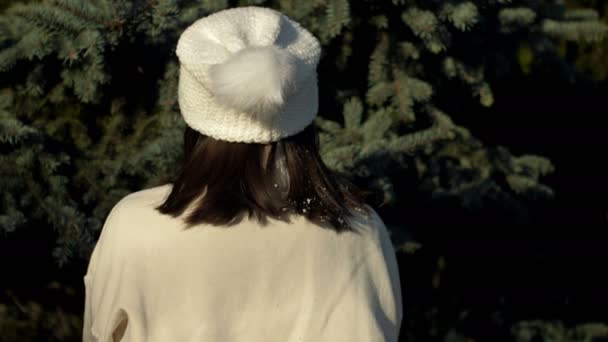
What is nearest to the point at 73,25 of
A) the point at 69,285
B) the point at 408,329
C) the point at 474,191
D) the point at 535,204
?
the point at 69,285

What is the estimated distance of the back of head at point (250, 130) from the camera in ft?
Result: 6.56

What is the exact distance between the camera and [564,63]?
4.29m

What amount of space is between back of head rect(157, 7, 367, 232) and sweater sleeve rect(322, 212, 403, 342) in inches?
4.8

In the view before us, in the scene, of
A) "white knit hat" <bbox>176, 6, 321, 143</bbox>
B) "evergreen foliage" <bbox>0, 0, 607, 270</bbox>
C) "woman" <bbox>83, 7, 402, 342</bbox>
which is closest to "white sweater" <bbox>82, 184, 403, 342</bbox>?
"woman" <bbox>83, 7, 402, 342</bbox>

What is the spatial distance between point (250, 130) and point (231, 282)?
33 cm

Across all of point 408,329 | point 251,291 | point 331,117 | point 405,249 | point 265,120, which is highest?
point 265,120

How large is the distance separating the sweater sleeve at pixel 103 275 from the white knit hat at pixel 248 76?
308 mm

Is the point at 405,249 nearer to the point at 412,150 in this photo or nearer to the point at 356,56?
the point at 412,150

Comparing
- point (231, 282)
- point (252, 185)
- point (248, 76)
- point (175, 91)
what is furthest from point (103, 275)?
point (175, 91)

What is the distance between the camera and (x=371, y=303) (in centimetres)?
219

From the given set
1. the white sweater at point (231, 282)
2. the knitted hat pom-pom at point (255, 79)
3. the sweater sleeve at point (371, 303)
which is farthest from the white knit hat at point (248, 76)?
the sweater sleeve at point (371, 303)

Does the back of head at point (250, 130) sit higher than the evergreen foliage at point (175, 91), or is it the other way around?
the back of head at point (250, 130)

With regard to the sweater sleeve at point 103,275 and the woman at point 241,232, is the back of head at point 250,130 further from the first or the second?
the sweater sleeve at point 103,275

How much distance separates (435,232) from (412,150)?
2.75 ft
